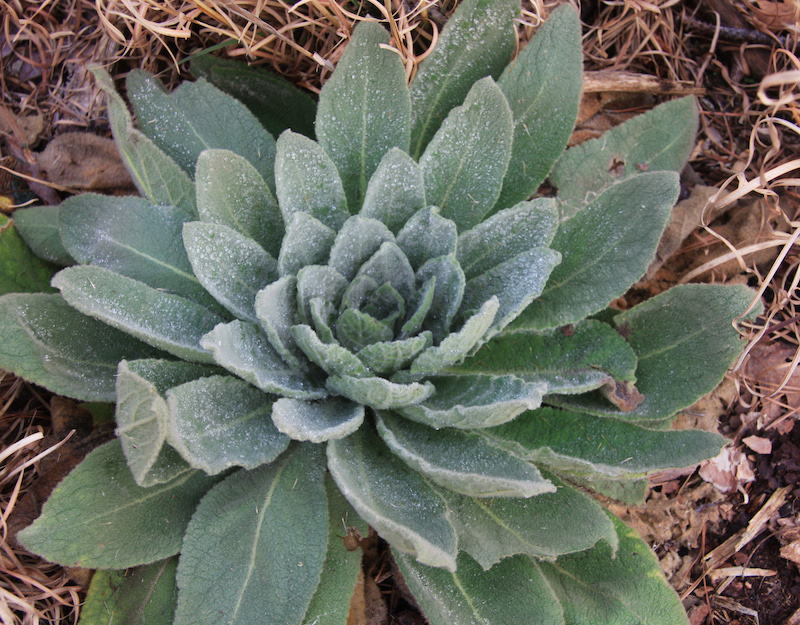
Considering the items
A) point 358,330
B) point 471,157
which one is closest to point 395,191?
point 471,157

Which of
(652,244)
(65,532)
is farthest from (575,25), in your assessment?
(65,532)

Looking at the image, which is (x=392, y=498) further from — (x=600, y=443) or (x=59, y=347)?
(x=59, y=347)

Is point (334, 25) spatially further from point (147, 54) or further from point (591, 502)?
point (591, 502)

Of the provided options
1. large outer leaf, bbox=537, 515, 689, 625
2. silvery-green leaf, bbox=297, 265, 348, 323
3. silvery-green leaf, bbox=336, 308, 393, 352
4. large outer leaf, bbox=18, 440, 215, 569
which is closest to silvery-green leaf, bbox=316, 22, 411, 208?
silvery-green leaf, bbox=297, 265, 348, 323

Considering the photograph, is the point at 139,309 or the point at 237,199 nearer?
the point at 139,309

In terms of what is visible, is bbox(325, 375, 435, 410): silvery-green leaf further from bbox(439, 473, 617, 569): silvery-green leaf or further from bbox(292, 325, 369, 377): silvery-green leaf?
bbox(439, 473, 617, 569): silvery-green leaf

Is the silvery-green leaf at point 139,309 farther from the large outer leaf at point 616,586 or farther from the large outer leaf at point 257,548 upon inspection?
the large outer leaf at point 616,586
